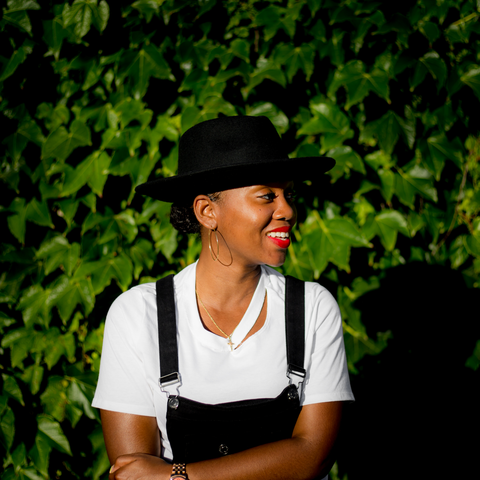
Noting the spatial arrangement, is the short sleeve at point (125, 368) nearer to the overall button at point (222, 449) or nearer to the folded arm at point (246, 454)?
the folded arm at point (246, 454)

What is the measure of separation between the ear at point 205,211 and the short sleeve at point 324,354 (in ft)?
1.31

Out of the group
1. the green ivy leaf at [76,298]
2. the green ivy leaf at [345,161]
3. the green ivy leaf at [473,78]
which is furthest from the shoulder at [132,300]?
the green ivy leaf at [473,78]

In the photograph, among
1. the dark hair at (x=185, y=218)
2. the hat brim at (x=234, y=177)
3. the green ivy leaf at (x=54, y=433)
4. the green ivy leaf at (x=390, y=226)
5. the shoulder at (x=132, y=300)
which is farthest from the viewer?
the green ivy leaf at (x=54, y=433)

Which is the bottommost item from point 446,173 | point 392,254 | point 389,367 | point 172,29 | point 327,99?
point 389,367

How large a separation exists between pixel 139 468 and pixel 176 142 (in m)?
1.32

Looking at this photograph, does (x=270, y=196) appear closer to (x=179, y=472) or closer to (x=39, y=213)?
(x=179, y=472)

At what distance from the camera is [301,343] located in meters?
1.35

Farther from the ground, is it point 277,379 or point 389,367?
point 277,379

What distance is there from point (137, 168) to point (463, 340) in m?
1.88

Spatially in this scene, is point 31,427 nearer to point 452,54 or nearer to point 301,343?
point 301,343

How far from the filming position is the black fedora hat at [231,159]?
Result: 1.26 meters

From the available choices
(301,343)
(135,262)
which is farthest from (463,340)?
(135,262)

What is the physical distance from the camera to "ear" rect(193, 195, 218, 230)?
4.52 ft

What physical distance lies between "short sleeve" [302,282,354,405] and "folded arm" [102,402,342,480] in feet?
0.13
